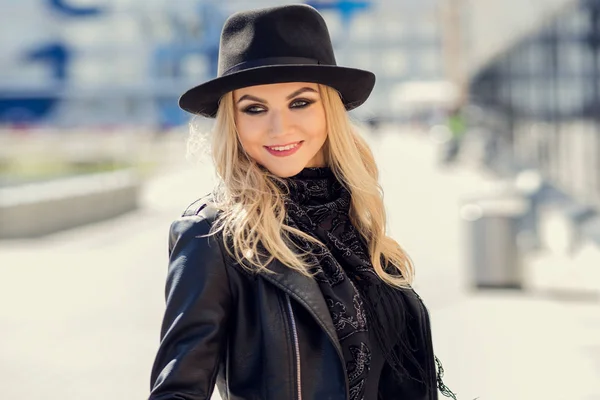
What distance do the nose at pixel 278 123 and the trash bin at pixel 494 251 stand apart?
259 inches

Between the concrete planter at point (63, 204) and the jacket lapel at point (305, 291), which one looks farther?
the concrete planter at point (63, 204)

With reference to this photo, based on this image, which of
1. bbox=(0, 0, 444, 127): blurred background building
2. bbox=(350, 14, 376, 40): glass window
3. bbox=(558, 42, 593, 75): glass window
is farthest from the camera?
bbox=(350, 14, 376, 40): glass window

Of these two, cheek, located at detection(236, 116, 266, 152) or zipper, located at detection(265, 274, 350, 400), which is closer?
zipper, located at detection(265, 274, 350, 400)

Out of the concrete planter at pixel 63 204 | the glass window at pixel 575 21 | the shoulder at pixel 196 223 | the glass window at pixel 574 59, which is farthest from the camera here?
the glass window at pixel 574 59

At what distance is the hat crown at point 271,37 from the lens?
2016 millimetres

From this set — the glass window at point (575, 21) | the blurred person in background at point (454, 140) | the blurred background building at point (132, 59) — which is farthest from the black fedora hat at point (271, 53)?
the blurred background building at point (132, 59)

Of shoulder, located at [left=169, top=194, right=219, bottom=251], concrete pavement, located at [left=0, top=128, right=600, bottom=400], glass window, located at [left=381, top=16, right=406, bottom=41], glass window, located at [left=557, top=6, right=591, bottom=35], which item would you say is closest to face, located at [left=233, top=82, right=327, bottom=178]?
shoulder, located at [left=169, top=194, right=219, bottom=251]

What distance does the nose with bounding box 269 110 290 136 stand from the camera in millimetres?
2104

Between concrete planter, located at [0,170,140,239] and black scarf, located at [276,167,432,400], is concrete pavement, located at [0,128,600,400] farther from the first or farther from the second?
black scarf, located at [276,167,432,400]

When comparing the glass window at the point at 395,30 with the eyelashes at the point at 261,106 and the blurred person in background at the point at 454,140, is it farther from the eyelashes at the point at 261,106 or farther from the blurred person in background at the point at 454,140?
the eyelashes at the point at 261,106

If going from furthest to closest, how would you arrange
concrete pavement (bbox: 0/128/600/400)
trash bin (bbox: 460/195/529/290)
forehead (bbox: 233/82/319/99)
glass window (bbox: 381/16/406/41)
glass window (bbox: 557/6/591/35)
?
glass window (bbox: 381/16/406/41) → glass window (bbox: 557/6/591/35) → trash bin (bbox: 460/195/529/290) → concrete pavement (bbox: 0/128/600/400) → forehead (bbox: 233/82/319/99)

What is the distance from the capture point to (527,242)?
11109 mm

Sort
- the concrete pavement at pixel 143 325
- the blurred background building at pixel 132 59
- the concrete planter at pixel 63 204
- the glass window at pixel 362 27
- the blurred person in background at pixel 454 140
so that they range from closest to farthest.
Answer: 1. the concrete pavement at pixel 143 325
2. the concrete planter at pixel 63 204
3. the blurred person in background at pixel 454 140
4. the blurred background building at pixel 132 59
5. the glass window at pixel 362 27

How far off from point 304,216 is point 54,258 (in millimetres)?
9430
